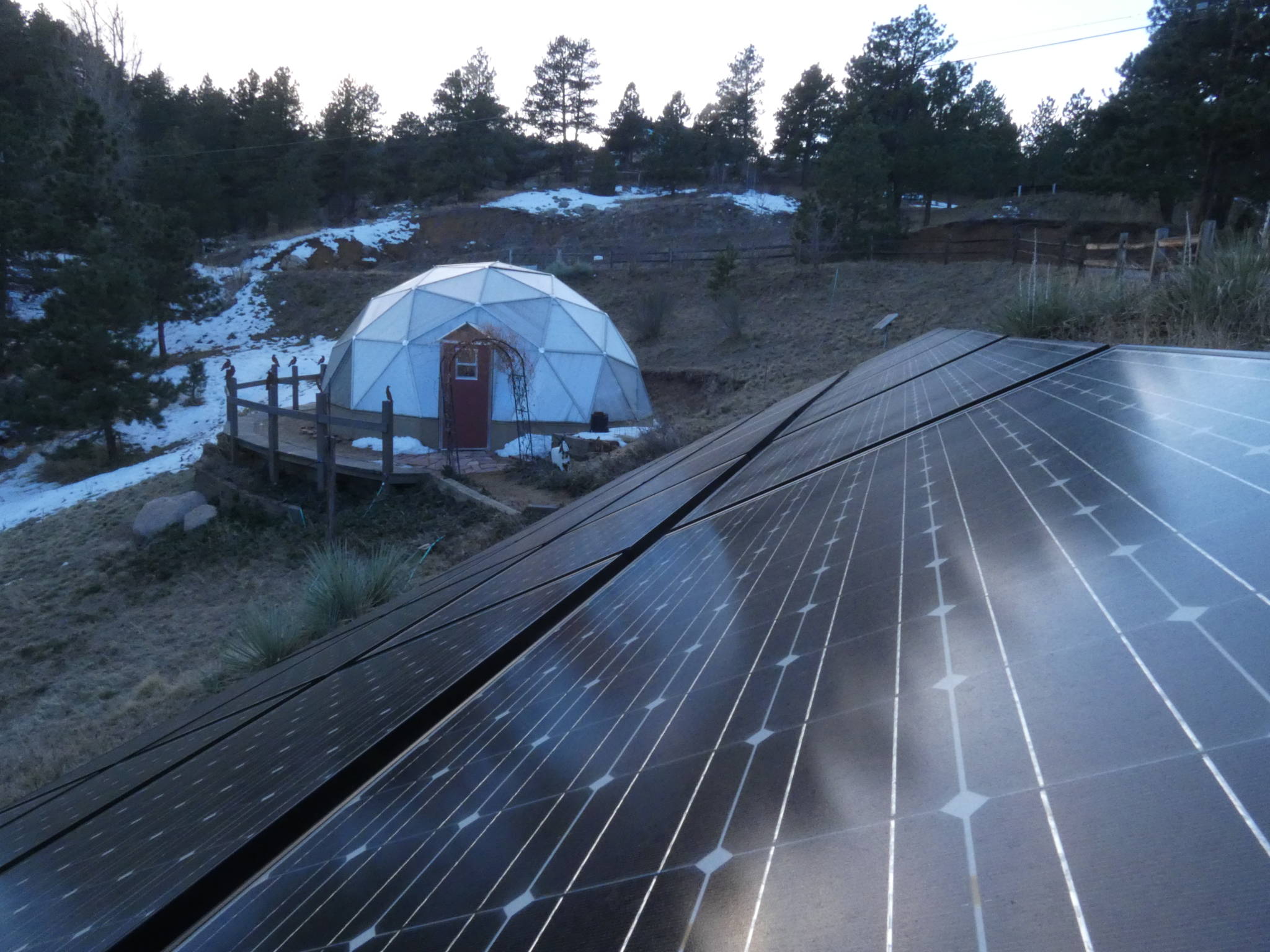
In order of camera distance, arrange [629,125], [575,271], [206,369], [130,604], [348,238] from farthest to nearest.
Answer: [629,125], [348,238], [575,271], [206,369], [130,604]

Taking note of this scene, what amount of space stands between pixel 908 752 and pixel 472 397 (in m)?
23.1

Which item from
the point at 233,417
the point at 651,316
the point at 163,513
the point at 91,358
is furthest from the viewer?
the point at 651,316

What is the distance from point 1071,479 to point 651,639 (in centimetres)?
156

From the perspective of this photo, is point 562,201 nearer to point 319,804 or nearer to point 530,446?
point 530,446

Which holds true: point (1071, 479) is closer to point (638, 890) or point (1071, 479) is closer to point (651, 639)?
point (651, 639)

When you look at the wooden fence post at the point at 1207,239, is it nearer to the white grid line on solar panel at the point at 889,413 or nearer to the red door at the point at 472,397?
the white grid line on solar panel at the point at 889,413

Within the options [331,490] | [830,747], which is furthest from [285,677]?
[331,490]

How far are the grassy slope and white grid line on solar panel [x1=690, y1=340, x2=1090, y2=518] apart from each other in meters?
8.18

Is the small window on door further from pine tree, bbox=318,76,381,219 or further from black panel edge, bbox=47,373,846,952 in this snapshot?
pine tree, bbox=318,76,381,219

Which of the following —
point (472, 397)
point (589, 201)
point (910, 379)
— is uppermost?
point (589, 201)

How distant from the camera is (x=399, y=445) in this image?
22922 mm

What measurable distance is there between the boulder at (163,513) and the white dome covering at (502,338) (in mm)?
5676

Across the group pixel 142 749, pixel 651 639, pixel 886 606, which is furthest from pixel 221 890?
pixel 142 749

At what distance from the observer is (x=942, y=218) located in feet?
189
